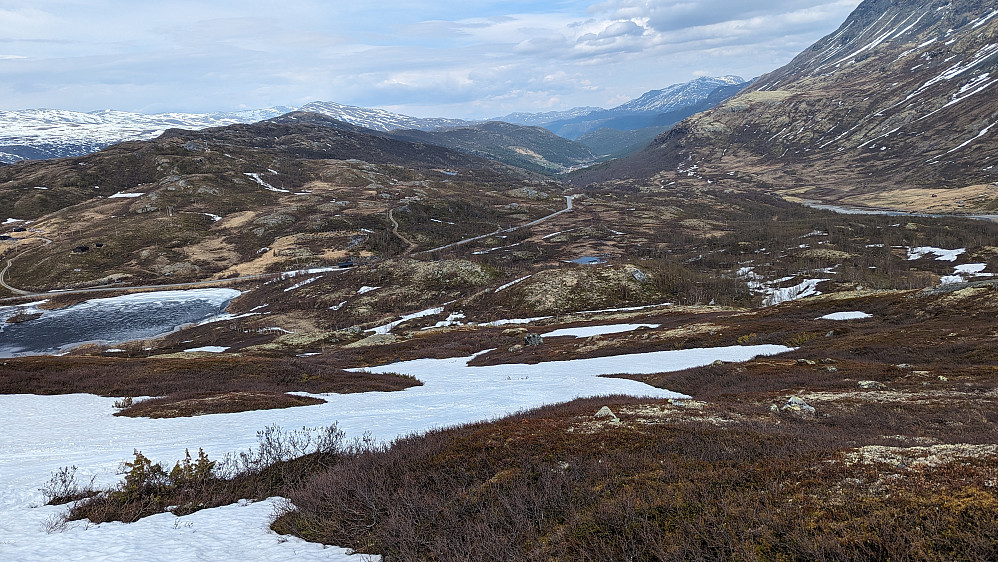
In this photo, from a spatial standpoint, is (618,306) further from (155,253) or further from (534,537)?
(155,253)

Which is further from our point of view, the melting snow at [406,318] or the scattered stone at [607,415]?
the melting snow at [406,318]

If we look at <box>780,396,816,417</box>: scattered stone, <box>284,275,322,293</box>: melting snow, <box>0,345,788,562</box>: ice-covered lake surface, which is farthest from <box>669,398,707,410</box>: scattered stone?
<box>284,275,322,293</box>: melting snow

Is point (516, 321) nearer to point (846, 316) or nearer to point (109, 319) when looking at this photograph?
point (846, 316)

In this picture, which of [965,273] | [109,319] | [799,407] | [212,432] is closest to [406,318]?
[212,432]

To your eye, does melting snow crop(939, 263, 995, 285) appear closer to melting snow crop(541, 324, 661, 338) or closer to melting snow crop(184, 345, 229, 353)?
melting snow crop(541, 324, 661, 338)

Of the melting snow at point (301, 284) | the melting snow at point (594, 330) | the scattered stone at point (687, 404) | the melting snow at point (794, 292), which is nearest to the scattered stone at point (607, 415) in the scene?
the scattered stone at point (687, 404)

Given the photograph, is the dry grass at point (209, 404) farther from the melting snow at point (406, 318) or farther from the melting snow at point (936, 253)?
the melting snow at point (936, 253)
